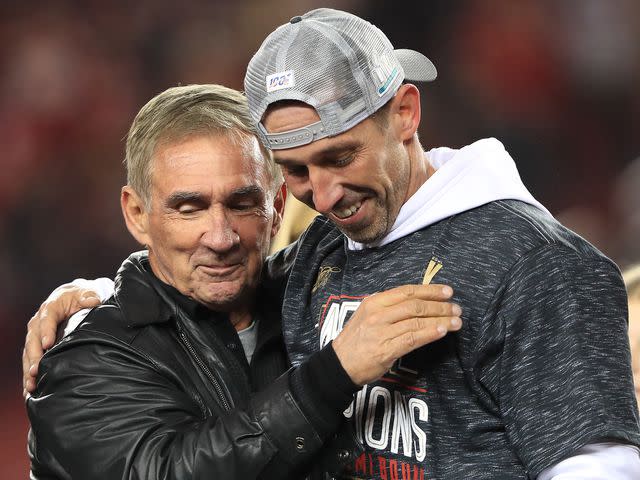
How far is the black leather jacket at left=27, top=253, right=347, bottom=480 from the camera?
1.58 meters

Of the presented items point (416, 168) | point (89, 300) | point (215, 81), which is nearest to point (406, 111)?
point (416, 168)

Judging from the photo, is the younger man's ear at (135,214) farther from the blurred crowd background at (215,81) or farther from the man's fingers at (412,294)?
the blurred crowd background at (215,81)

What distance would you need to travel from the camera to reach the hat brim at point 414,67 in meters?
1.62

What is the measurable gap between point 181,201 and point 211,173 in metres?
0.08

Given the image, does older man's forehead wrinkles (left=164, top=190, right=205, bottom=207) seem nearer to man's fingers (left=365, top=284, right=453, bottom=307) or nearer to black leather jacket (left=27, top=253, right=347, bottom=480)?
black leather jacket (left=27, top=253, right=347, bottom=480)

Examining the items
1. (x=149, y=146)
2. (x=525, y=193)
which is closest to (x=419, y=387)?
Answer: (x=525, y=193)

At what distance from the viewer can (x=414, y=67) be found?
5.34ft

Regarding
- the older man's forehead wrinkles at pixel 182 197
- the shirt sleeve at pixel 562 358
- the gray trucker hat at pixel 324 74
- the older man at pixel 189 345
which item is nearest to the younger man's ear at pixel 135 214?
the older man at pixel 189 345

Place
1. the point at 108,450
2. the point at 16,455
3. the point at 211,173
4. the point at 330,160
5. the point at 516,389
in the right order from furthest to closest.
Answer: the point at 16,455
the point at 211,173
the point at 108,450
the point at 330,160
the point at 516,389

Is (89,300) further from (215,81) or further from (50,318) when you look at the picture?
(215,81)

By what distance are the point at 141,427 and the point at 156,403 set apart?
0.05m

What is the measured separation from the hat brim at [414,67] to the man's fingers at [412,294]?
374 mm

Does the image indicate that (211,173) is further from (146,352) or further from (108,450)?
(108,450)

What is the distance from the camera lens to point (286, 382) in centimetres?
158
